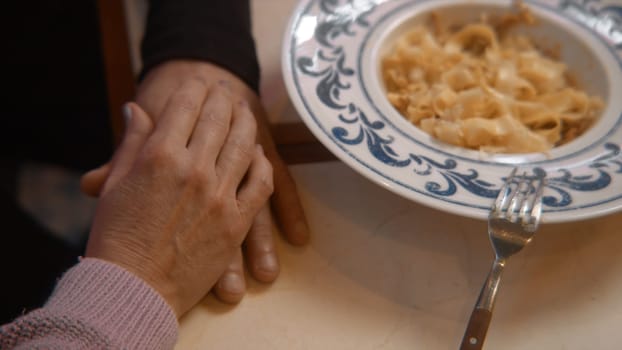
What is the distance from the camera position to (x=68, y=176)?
1.60m

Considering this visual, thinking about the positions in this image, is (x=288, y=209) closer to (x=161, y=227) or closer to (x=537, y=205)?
(x=161, y=227)

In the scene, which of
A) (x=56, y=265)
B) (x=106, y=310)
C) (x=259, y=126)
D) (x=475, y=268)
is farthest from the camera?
(x=56, y=265)

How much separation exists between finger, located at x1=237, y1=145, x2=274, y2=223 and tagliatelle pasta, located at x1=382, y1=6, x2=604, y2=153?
187 mm

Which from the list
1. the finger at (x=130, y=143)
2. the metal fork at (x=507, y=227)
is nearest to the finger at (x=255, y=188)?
the finger at (x=130, y=143)

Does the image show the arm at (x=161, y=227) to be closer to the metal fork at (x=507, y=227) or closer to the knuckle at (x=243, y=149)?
the knuckle at (x=243, y=149)

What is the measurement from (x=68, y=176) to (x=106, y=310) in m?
1.19

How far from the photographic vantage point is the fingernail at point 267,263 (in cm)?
63

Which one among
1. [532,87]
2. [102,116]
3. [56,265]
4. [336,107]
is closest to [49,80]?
[102,116]

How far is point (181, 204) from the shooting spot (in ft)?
1.95

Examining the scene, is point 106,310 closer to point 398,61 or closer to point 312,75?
point 312,75

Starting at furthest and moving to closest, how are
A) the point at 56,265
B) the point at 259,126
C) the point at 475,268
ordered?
1. the point at 56,265
2. the point at 259,126
3. the point at 475,268

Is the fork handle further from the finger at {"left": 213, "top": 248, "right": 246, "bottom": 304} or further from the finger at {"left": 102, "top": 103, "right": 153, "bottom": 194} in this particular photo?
the finger at {"left": 102, "top": 103, "right": 153, "bottom": 194}

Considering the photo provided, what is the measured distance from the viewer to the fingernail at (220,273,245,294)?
1.99ft

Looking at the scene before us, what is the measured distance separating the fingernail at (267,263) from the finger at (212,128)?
0.37 ft
